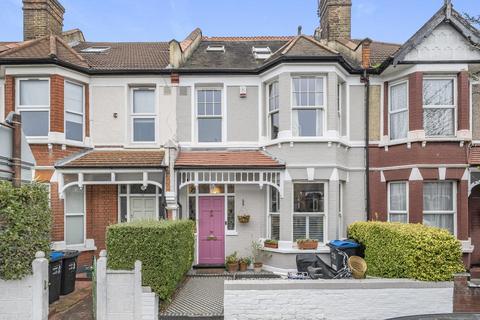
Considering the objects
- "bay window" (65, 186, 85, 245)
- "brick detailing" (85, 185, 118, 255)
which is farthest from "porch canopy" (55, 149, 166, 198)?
"brick detailing" (85, 185, 118, 255)

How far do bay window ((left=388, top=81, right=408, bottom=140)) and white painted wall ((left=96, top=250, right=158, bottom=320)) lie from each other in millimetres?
8759

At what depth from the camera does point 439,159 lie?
9.53 meters

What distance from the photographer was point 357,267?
710 centimetres

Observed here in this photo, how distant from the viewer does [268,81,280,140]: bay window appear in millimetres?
10469

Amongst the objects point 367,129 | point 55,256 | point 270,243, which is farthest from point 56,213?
point 367,129

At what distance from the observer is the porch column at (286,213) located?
31.7 feet

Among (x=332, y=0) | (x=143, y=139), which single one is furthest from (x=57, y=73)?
(x=332, y=0)

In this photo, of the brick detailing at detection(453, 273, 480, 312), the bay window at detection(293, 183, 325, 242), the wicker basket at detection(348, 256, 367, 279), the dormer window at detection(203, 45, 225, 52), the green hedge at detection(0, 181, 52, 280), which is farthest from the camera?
the dormer window at detection(203, 45, 225, 52)

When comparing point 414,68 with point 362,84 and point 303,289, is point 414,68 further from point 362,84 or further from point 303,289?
point 303,289

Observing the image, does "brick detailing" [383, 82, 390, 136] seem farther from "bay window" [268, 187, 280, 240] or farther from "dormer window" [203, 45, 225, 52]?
"dormer window" [203, 45, 225, 52]

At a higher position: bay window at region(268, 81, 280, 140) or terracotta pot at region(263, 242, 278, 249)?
bay window at region(268, 81, 280, 140)

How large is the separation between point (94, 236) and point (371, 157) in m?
9.67

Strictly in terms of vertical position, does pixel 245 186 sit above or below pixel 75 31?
below

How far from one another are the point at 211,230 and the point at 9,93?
7.65 metres
